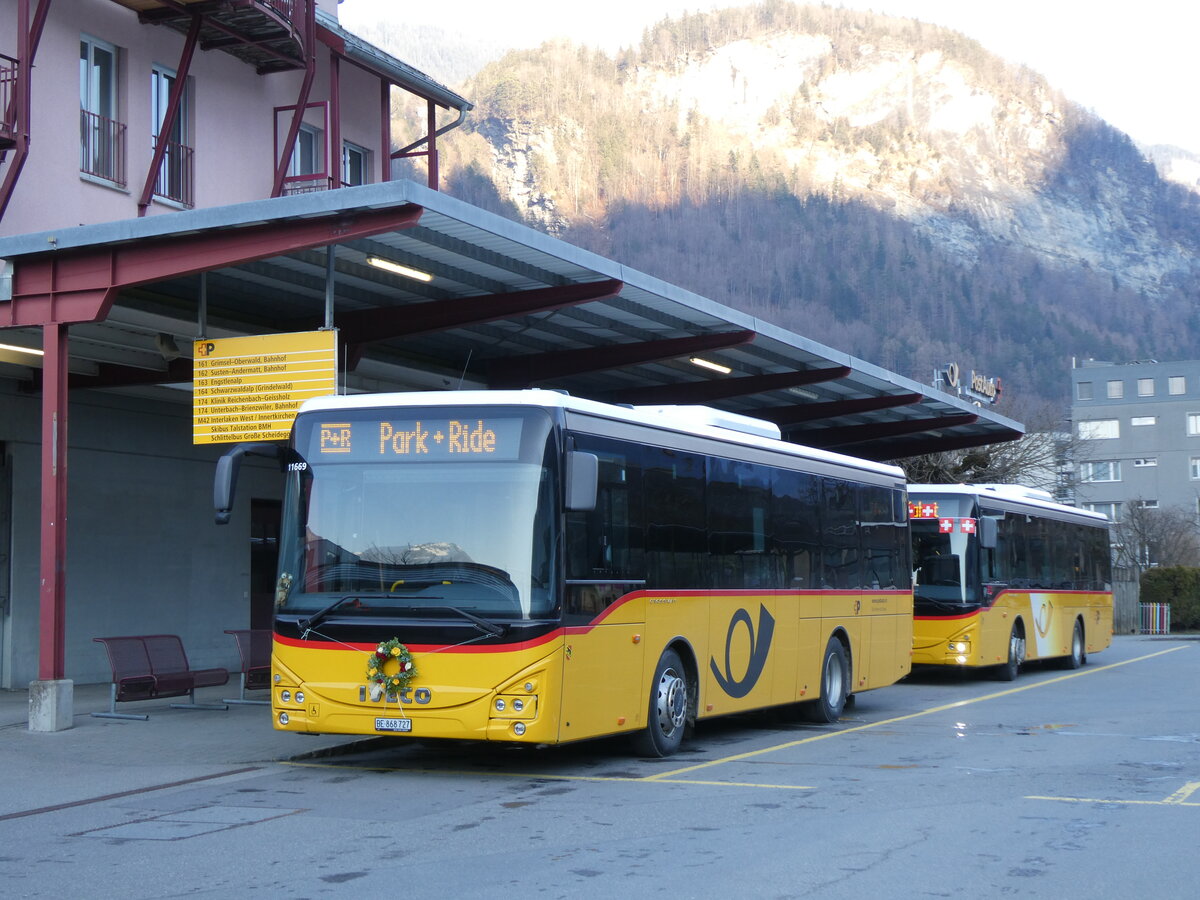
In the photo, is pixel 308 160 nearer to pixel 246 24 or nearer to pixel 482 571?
pixel 246 24

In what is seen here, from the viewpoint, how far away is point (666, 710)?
12.9 metres

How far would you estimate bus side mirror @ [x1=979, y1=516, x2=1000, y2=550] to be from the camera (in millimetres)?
22391

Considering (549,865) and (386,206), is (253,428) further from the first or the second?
(549,865)

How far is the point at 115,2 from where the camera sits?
69.1ft

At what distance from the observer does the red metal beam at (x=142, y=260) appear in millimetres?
13609

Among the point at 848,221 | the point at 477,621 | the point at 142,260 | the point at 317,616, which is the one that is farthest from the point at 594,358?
the point at 848,221

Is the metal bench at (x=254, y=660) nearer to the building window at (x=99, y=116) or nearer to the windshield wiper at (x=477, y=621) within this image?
the windshield wiper at (x=477, y=621)

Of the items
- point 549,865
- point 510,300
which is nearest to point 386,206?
point 510,300

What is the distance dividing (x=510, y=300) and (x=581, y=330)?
10.3 feet

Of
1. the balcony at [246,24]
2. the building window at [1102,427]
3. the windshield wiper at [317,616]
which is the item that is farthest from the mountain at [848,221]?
the windshield wiper at [317,616]

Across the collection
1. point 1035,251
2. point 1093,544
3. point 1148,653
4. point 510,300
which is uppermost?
point 1035,251

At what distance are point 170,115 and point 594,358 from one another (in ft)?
23.2

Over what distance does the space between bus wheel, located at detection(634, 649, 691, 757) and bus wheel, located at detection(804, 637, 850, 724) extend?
3.54 meters

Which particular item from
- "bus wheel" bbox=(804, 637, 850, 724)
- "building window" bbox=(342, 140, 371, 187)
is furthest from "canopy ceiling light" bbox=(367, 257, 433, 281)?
"building window" bbox=(342, 140, 371, 187)
